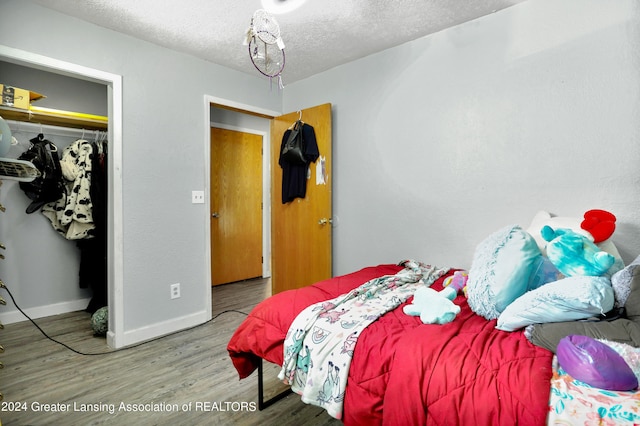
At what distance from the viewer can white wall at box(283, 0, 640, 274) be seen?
1.84 meters

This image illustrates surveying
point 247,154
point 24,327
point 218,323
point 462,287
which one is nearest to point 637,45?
point 462,287

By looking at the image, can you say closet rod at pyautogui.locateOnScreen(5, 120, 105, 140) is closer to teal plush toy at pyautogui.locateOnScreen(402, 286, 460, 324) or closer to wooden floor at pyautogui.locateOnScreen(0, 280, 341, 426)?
wooden floor at pyautogui.locateOnScreen(0, 280, 341, 426)

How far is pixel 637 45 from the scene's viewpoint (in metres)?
1.76

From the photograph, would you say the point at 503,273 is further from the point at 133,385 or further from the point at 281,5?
the point at 133,385

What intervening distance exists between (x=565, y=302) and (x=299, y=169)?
2464 mm

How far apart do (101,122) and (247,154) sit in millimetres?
1858

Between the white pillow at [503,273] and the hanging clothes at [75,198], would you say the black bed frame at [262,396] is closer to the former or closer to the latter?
the white pillow at [503,273]

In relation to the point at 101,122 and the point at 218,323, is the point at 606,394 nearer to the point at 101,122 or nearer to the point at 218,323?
the point at 218,323

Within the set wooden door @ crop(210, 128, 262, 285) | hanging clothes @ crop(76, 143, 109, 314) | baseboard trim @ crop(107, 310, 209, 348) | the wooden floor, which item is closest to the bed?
the wooden floor

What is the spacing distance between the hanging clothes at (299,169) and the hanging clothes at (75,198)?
1831 mm

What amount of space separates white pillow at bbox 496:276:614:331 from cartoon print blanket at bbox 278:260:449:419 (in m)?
0.54

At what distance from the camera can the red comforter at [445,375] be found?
3.14ft

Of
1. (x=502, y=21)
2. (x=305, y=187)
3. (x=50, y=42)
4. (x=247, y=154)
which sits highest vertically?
(x=502, y=21)

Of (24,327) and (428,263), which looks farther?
(24,327)
